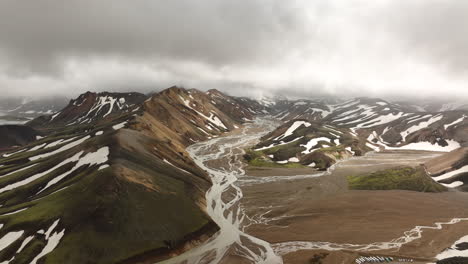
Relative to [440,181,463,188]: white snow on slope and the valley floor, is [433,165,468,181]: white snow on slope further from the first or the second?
the valley floor

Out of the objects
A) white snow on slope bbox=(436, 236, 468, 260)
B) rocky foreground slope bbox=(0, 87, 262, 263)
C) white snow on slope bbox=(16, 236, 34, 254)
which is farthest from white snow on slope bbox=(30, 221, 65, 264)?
white snow on slope bbox=(436, 236, 468, 260)

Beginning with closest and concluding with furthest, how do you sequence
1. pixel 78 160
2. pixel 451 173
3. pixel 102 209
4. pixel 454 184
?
pixel 102 209, pixel 78 160, pixel 454 184, pixel 451 173

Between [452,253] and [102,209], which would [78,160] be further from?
[452,253]

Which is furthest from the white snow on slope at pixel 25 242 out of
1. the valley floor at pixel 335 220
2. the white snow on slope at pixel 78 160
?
the valley floor at pixel 335 220

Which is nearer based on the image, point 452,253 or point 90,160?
point 452,253

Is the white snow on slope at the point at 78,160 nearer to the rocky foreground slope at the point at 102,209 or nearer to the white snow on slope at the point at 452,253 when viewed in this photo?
the rocky foreground slope at the point at 102,209

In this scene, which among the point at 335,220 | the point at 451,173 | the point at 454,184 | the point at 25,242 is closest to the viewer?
the point at 25,242

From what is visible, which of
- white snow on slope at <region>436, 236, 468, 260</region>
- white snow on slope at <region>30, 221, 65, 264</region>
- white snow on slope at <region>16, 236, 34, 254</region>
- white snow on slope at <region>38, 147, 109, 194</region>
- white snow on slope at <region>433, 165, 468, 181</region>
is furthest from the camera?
white snow on slope at <region>433, 165, 468, 181</region>

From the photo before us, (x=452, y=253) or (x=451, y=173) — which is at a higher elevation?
(x=452, y=253)

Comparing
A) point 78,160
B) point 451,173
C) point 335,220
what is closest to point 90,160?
point 78,160

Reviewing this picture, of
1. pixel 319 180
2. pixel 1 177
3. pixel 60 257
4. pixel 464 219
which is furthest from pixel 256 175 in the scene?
pixel 1 177
